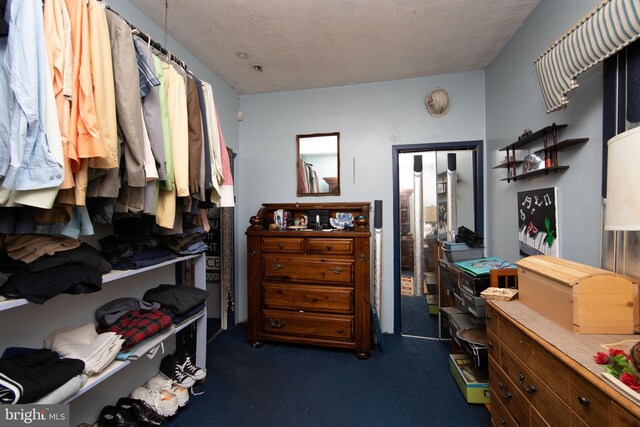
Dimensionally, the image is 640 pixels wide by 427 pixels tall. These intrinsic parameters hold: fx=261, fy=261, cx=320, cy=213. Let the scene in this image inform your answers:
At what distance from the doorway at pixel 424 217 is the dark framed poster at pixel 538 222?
72 cm

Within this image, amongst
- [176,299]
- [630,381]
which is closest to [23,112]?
[176,299]

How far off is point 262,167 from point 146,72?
1.84 meters

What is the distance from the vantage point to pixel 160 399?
161cm

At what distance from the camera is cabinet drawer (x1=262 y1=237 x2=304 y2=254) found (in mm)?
2373

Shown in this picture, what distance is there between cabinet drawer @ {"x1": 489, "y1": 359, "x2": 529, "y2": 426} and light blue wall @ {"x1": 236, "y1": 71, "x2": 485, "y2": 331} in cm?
131

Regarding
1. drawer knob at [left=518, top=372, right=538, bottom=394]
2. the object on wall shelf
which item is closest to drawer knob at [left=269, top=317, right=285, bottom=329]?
drawer knob at [left=518, top=372, right=538, bottom=394]

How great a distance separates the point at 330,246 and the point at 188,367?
140cm

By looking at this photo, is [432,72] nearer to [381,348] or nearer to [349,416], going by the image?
[381,348]

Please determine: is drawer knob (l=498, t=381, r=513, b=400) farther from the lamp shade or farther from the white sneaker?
the white sneaker

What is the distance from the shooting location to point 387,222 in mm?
2734

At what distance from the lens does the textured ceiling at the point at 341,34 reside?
174 cm

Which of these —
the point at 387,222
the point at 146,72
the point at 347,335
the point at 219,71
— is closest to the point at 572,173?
the point at 387,222

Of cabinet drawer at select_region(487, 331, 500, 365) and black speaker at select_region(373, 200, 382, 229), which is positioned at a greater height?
black speaker at select_region(373, 200, 382, 229)

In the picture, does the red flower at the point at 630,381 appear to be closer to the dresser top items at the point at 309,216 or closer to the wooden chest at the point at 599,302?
the wooden chest at the point at 599,302
